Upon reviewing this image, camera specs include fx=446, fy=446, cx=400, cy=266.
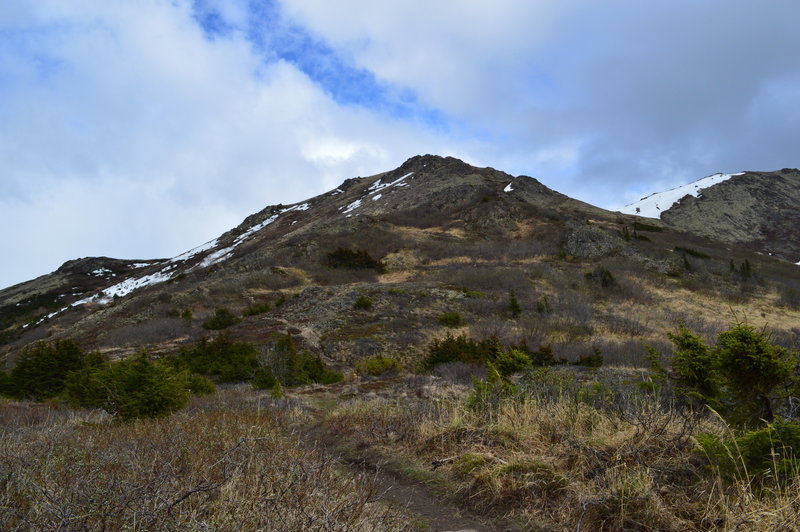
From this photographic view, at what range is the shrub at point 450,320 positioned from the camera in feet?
71.3

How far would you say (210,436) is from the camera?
4.96 metres

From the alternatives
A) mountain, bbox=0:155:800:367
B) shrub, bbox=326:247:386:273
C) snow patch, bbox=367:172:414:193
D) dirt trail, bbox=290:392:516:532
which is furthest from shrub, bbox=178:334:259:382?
snow patch, bbox=367:172:414:193

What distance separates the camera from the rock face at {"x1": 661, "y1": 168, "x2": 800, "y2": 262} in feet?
198

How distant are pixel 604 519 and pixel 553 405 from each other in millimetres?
2336

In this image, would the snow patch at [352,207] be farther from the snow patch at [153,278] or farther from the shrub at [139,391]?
the shrub at [139,391]

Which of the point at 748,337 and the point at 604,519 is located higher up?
the point at 748,337

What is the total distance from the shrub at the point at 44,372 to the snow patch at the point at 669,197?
8362cm

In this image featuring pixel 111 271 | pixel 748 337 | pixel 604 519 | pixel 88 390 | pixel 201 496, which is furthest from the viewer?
pixel 111 271

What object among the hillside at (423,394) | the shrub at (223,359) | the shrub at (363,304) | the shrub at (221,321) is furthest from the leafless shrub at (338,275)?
the shrub at (223,359)

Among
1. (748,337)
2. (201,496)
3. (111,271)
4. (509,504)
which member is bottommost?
(509,504)

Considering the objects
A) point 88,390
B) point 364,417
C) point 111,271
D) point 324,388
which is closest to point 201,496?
point 364,417

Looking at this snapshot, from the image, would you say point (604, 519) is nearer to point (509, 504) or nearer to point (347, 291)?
point (509, 504)

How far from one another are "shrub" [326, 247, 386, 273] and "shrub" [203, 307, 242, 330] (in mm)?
13199

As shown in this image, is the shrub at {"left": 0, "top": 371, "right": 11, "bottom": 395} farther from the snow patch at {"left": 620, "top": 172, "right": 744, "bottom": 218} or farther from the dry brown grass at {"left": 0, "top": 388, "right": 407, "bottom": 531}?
the snow patch at {"left": 620, "top": 172, "right": 744, "bottom": 218}
